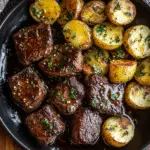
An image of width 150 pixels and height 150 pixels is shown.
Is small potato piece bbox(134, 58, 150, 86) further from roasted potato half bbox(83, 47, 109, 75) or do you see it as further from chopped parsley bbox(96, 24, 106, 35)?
chopped parsley bbox(96, 24, 106, 35)

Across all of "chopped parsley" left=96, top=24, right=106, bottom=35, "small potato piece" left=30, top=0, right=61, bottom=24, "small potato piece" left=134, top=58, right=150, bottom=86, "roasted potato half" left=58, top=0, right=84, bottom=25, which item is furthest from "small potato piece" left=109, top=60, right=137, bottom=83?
"small potato piece" left=30, top=0, right=61, bottom=24

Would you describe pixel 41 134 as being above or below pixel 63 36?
below

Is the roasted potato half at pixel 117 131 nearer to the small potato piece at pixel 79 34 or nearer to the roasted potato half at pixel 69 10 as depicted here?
the small potato piece at pixel 79 34

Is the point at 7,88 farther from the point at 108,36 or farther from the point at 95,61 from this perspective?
the point at 108,36

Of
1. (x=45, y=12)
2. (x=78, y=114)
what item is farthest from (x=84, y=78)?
(x=45, y=12)

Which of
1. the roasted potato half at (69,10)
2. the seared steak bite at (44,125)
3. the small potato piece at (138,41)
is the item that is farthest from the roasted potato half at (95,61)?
the seared steak bite at (44,125)

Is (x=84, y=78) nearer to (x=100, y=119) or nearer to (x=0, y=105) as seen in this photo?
(x=100, y=119)
